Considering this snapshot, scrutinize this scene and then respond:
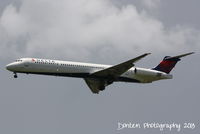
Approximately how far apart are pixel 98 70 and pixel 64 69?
181 inches

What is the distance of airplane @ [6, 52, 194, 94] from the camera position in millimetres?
67188

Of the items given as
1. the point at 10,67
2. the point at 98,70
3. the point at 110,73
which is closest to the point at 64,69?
the point at 98,70

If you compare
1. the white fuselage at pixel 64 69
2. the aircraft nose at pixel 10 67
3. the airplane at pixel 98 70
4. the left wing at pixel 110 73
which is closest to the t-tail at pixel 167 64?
the airplane at pixel 98 70

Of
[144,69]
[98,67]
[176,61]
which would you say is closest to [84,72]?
[98,67]

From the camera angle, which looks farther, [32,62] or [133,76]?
[133,76]

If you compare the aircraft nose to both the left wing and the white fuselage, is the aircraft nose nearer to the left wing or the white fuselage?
the white fuselage

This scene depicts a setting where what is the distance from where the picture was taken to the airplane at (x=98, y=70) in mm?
67188

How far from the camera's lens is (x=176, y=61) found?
248 ft

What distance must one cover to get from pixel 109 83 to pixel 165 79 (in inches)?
277

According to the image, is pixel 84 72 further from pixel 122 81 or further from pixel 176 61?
pixel 176 61

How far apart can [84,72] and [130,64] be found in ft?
18.0

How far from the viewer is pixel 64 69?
6800 centimetres

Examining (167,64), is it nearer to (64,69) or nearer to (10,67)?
(64,69)

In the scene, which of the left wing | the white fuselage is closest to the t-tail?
the white fuselage
